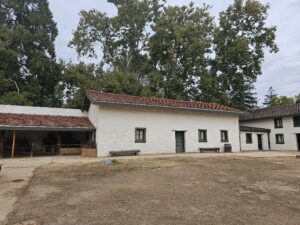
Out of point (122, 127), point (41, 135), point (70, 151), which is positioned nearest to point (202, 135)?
point (122, 127)

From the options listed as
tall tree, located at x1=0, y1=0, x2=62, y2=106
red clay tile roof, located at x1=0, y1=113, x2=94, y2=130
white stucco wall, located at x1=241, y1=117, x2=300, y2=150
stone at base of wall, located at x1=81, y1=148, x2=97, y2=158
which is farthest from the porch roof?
tall tree, located at x1=0, y1=0, x2=62, y2=106

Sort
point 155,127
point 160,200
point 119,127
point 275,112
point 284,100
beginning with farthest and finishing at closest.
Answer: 1. point 284,100
2. point 275,112
3. point 155,127
4. point 119,127
5. point 160,200

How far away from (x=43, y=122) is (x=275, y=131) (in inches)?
919

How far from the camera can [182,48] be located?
34.5 meters

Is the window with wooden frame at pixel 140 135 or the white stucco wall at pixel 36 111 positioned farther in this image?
the white stucco wall at pixel 36 111

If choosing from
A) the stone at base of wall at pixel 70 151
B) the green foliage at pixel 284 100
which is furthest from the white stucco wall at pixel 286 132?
the green foliage at pixel 284 100

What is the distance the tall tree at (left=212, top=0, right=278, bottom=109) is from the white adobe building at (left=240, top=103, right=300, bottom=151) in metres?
6.02

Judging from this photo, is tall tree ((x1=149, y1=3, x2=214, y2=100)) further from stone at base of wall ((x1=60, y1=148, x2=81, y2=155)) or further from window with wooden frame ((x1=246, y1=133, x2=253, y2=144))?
stone at base of wall ((x1=60, y1=148, x2=81, y2=155))

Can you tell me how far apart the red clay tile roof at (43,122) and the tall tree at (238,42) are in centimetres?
2063

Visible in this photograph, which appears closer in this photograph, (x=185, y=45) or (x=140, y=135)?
(x=140, y=135)

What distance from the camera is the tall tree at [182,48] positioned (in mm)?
33375

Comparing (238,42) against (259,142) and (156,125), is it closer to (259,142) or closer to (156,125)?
(259,142)

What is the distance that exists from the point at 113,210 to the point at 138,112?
14920 millimetres

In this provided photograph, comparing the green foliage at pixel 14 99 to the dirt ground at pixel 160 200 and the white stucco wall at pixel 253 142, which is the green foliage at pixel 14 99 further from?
the white stucco wall at pixel 253 142
